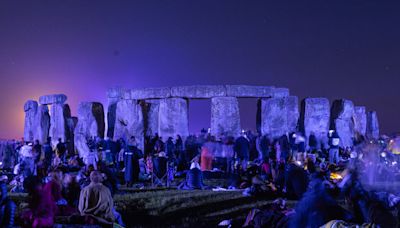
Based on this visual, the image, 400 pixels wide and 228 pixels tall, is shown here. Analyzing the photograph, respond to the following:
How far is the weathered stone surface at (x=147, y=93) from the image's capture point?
24359mm

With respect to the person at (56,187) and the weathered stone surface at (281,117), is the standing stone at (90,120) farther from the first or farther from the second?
the person at (56,187)

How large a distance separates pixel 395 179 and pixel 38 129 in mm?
18771

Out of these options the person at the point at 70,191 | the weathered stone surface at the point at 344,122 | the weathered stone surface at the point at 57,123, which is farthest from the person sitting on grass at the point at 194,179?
the weathered stone surface at the point at 57,123

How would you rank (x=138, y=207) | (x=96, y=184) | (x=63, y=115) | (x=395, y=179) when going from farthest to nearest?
(x=63, y=115), (x=395, y=179), (x=138, y=207), (x=96, y=184)

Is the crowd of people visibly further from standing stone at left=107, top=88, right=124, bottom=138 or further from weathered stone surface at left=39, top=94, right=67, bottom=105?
weathered stone surface at left=39, top=94, right=67, bottom=105

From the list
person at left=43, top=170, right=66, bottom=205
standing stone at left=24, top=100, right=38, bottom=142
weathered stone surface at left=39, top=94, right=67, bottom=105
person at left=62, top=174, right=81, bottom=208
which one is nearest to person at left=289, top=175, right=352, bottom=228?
person at left=43, top=170, right=66, bottom=205

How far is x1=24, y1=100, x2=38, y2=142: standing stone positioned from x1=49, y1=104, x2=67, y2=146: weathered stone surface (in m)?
1.32

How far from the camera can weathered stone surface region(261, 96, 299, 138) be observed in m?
22.8

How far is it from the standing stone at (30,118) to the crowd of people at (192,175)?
2.75 meters

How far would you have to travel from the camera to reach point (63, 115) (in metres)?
25.7

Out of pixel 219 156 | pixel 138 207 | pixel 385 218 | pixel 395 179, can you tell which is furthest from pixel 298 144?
pixel 385 218

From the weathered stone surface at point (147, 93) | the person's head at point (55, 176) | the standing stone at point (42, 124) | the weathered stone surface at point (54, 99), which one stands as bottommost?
the person's head at point (55, 176)

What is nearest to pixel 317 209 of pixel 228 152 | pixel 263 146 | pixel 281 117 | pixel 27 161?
pixel 27 161

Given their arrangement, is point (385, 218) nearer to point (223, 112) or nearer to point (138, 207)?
point (138, 207)
